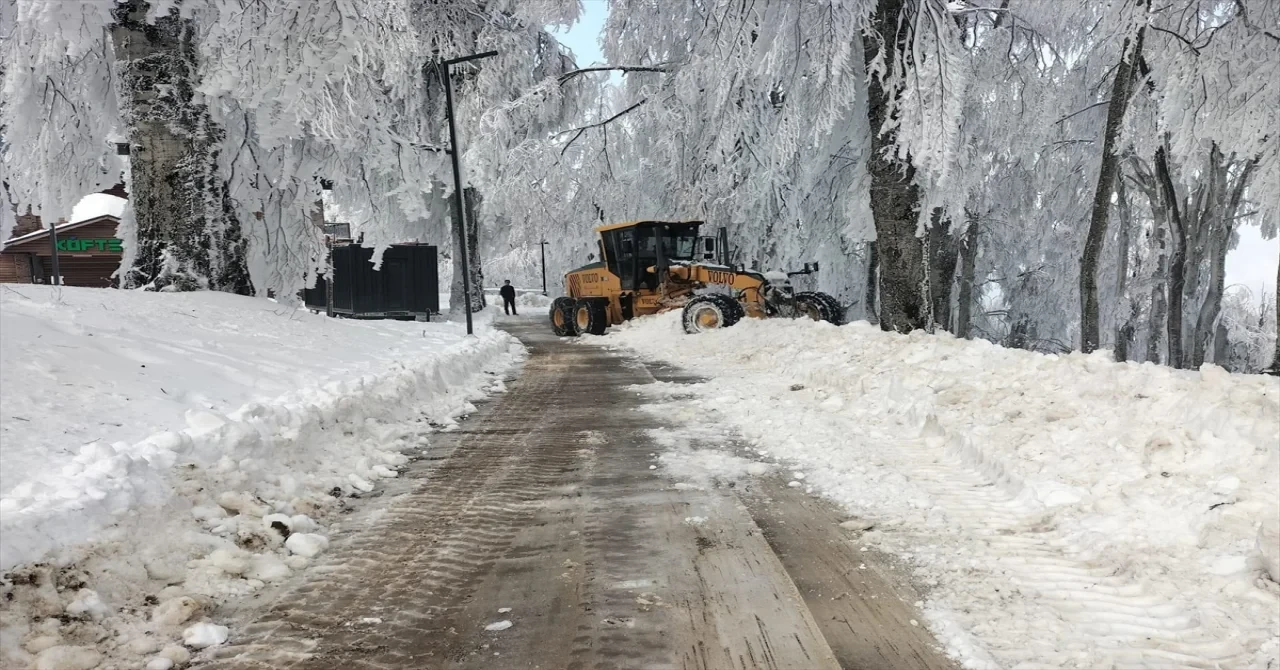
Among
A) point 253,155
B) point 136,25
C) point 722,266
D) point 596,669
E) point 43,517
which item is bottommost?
point 596,669

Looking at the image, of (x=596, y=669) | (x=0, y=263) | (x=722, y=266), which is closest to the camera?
(x=596, y=669)

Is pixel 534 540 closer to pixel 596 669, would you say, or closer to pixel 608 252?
pixel 596 669

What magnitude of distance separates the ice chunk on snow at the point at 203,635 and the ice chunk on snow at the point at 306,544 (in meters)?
0.79

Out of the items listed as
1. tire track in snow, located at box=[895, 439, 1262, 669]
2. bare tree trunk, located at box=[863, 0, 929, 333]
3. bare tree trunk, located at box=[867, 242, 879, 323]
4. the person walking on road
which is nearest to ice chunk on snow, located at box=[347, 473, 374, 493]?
tire track in snow, located at box=[895, 439, 1262, 669]

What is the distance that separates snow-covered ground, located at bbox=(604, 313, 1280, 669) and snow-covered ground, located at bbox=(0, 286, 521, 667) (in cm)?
255

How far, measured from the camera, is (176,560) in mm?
3238

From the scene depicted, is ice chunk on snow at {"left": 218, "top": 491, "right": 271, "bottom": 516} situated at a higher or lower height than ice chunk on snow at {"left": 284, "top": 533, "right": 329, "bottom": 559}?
higher

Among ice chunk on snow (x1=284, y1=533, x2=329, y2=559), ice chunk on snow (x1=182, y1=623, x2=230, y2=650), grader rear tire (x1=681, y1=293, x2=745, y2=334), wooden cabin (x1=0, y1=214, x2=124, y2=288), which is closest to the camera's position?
ice chunk on snow (x1=182, y1=623, x2=230, y2=650)

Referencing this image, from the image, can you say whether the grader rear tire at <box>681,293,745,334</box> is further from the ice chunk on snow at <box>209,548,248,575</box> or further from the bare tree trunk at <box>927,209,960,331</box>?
the ice chunk on snow at <box>209,548,248,575</box>

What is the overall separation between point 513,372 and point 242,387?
19.3ft

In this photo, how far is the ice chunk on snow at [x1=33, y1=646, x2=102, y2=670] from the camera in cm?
244

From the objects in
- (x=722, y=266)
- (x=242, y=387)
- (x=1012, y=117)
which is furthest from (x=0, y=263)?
(x=1012, y=117)

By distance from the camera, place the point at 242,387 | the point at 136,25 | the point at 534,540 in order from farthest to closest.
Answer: the point at 136,25 → the point at 242,387 → the point at 534,540

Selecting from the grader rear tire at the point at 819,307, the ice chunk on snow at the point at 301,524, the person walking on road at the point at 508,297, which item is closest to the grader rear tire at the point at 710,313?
the grader rear tire at the point at 819,307
